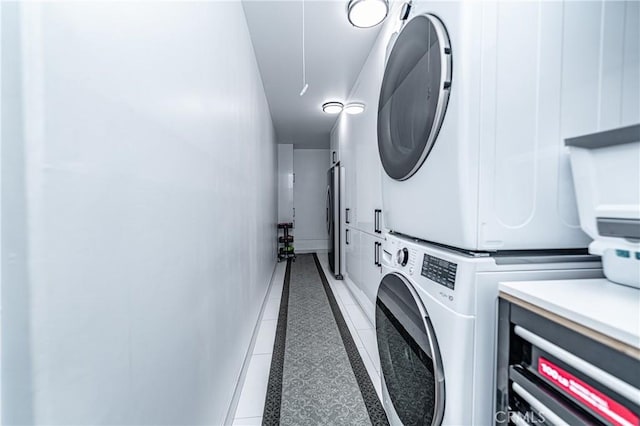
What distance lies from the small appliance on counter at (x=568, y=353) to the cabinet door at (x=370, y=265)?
1.69 meters

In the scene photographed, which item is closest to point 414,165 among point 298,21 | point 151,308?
point 151,308

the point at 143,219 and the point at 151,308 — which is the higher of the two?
the point at 143,219

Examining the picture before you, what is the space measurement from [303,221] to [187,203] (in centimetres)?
602

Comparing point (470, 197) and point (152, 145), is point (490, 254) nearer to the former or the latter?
point (470, 197)

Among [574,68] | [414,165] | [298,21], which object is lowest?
[414,165]

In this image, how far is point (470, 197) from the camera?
74cm

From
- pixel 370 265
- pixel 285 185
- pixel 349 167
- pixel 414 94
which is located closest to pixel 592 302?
pixel 414 94

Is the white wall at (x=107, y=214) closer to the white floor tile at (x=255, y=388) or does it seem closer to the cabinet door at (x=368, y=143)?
the white floor tile at (x=255, y=388)

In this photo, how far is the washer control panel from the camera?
0.77 metres

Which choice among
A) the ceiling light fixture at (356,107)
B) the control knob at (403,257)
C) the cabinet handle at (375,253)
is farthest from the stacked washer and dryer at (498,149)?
the ceiling light fixture at (356,107)

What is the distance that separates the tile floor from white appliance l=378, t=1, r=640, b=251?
1.42 m

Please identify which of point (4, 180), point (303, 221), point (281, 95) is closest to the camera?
point (4, 180)

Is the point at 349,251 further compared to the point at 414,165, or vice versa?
the point at 349,251

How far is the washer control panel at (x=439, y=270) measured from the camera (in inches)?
30.3
